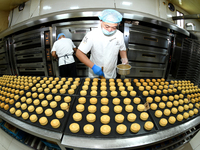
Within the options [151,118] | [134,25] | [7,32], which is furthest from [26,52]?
[151,118]

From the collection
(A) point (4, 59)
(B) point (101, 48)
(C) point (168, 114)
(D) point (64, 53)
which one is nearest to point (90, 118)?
(C) point (168, 114)

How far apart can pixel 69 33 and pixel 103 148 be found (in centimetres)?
270

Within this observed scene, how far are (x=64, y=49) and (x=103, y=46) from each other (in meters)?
1.18

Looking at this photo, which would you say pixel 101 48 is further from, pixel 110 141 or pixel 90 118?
pixel 110 141

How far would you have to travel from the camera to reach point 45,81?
111 centimetres

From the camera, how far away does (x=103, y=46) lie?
1.45 metres

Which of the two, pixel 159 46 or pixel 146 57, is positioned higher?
pixel 159 46

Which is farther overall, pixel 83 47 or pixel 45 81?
pixel 83 47

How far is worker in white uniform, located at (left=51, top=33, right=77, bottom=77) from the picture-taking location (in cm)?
202

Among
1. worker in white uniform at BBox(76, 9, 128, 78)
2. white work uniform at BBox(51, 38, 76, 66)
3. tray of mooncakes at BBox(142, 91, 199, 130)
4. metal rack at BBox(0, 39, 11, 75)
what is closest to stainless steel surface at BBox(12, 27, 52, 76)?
metal rack at BBox(0, 39, 11, 75)

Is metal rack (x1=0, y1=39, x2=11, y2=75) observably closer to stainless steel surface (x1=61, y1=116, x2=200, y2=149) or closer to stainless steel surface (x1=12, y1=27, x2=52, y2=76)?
stainless steel surface (x1=12, y1=27, x2=52, y2=76)

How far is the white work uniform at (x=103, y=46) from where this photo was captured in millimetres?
1396

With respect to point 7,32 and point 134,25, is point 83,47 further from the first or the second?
point 7,32

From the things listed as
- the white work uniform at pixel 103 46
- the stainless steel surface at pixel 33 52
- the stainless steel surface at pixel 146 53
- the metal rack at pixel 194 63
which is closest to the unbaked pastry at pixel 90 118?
the white work uniform at pixel 103 46
